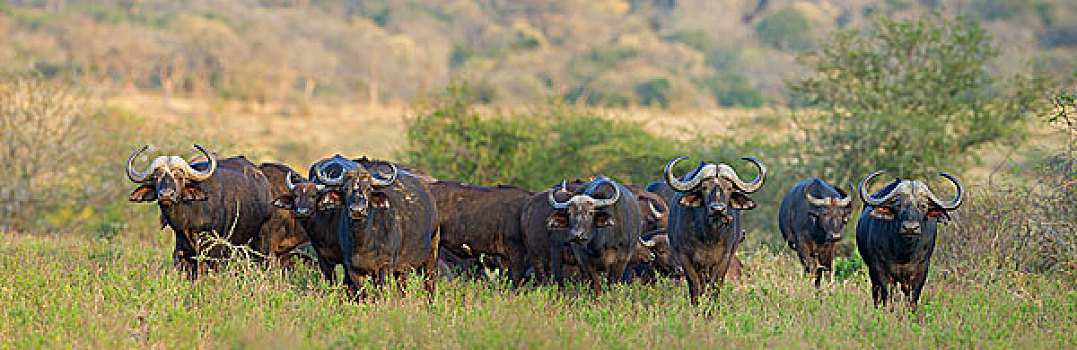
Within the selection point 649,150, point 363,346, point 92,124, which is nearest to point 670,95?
point 649,150

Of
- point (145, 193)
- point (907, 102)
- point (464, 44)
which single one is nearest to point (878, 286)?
point (145, 193)

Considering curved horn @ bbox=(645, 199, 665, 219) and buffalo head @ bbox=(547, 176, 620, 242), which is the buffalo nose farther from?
curved horn @ bbox=(645, 199, 665, 219)

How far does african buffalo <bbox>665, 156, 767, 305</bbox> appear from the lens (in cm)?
845

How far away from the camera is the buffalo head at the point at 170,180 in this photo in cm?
902

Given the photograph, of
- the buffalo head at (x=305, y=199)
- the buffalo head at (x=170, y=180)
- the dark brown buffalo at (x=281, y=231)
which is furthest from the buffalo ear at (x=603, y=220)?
the buffalo head at (x=170, y=180)

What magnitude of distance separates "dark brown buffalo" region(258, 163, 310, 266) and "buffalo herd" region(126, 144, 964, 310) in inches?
0.6

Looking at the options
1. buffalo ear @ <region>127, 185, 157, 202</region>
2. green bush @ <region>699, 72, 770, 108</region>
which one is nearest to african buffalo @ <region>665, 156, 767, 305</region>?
buffalo ear @ <region>127, 185, 157, 202</region>

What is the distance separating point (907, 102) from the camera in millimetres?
20656

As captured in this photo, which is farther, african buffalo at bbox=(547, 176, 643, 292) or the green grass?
african buffalo at bbox=(547, 176, 643, 292)

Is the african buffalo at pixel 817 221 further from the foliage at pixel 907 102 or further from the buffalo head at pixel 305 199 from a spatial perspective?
the foliage at pixel 907 102

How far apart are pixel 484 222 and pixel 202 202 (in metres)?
2.69

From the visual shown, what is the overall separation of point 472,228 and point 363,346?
3.45 m

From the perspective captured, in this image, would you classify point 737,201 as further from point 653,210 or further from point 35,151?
point 35,151

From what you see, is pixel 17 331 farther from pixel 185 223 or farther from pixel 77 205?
pixel 77 205
